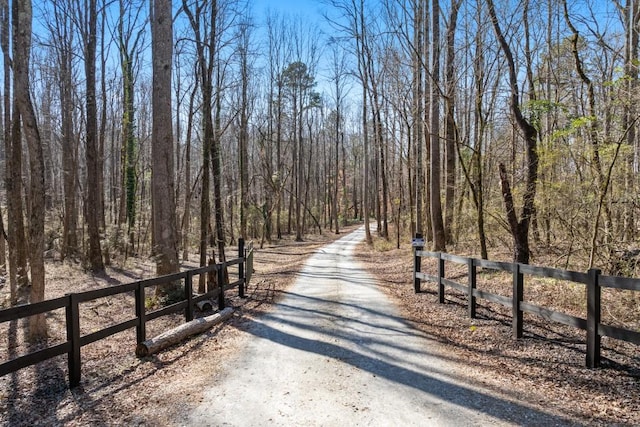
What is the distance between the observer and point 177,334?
670cm

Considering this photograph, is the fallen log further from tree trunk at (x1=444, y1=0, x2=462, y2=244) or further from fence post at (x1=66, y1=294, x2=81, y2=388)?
tree trunk at (x1=444, y1=0, x2=462, y2=244)

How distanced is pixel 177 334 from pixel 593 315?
592 centimetres

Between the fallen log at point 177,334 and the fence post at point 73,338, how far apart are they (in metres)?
1.09

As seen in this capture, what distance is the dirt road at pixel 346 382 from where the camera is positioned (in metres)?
4.04

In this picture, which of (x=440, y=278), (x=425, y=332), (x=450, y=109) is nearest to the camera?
(x=425, y=332)

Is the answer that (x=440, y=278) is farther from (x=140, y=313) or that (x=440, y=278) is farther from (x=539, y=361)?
(x=140, y=313)

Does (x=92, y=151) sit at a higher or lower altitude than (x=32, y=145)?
higher

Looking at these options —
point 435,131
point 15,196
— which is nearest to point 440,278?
point 435,131

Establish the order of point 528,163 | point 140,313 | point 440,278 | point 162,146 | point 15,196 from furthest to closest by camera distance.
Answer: point 15,196
point 162,146
point 528,163
point 440,278
point 140,313

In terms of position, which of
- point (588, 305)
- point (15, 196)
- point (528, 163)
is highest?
point (528, 163)

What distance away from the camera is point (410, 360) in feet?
18.6

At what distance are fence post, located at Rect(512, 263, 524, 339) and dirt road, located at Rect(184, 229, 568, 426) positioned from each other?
4.23ft

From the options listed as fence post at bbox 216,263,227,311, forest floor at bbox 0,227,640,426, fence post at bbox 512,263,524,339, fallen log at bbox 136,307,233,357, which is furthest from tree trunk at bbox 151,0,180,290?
fence post at bbox 512,263,524,339

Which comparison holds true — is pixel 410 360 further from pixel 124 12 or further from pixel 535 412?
pixel 124 12
